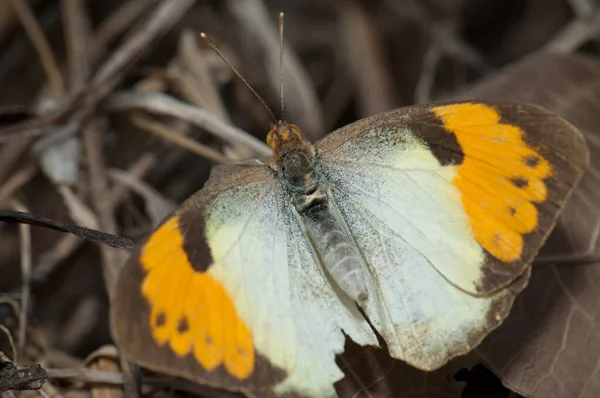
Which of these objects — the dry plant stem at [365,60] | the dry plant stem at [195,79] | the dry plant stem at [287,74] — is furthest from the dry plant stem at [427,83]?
the dry plant stem at [195,79]

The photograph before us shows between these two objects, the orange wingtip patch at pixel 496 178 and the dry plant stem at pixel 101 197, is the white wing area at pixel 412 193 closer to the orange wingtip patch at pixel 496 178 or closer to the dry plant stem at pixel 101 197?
the orange wingtip patch at pixel 496 178

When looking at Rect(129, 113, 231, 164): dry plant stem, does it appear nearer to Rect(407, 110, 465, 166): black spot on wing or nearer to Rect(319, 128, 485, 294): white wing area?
Rect(319, 128, 485, 294): white wing area

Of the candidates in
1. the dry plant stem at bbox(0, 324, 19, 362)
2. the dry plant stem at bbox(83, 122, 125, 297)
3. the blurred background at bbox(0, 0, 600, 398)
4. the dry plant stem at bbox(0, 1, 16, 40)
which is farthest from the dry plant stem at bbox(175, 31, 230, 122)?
the dry plant stem at bbox(0, 324, 19, 362)

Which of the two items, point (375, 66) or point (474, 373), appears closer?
point (474, 373)

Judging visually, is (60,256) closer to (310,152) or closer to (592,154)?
(310,152)

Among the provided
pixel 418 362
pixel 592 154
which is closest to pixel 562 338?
pixel 418 362
